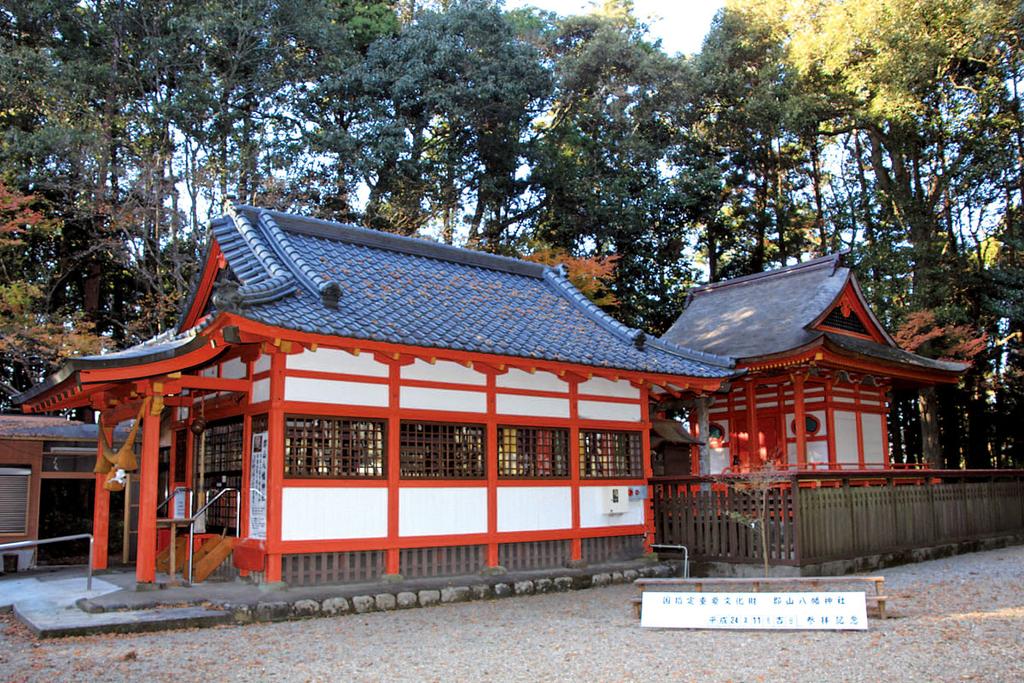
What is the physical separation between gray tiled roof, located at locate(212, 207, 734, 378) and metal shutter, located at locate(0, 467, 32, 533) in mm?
5990

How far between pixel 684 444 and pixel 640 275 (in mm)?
14601

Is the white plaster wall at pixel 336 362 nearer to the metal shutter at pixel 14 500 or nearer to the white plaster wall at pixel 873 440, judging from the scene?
the metal shutter at pixel 14 500

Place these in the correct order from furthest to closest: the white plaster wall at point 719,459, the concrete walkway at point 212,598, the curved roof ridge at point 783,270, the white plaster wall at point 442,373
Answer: the curved roof ridge at point 783,270, the white plaster wall at point 719,459, the white plaster wall at point 442,373, the concrete walkway at point 212,598

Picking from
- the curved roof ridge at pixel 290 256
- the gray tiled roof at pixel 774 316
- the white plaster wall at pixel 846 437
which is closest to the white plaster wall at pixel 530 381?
the curved roof ridge at pixel 290 256

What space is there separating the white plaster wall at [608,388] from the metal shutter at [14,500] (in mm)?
9764

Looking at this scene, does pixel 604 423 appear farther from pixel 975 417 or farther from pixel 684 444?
pixel 975 417

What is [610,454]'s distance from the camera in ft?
43.8

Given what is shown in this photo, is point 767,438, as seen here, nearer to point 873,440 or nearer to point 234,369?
point 873,440

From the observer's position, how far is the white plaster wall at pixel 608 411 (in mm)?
13000

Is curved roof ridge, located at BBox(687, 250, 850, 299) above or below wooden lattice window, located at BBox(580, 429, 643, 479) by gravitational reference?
above

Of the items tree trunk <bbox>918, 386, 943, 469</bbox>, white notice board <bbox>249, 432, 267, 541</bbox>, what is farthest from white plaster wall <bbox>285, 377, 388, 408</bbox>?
tree trunk <bbox>918, 386, 943, 469</bbox>

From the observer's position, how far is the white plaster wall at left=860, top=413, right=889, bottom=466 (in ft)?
63.4

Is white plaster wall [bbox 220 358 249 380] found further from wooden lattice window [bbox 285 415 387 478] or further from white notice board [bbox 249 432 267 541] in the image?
wooden lattice window [bbox 285 415 387 478]

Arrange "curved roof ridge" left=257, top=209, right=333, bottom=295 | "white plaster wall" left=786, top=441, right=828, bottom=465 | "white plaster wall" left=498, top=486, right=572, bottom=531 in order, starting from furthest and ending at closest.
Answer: "white plaster wall" left=786, top=441, right=828, bottom=465
"white plaster wall" left=498, top=486, right=572, bottom=531
"curved roof ridge" left=257, top=209, right=333, bottom=295
